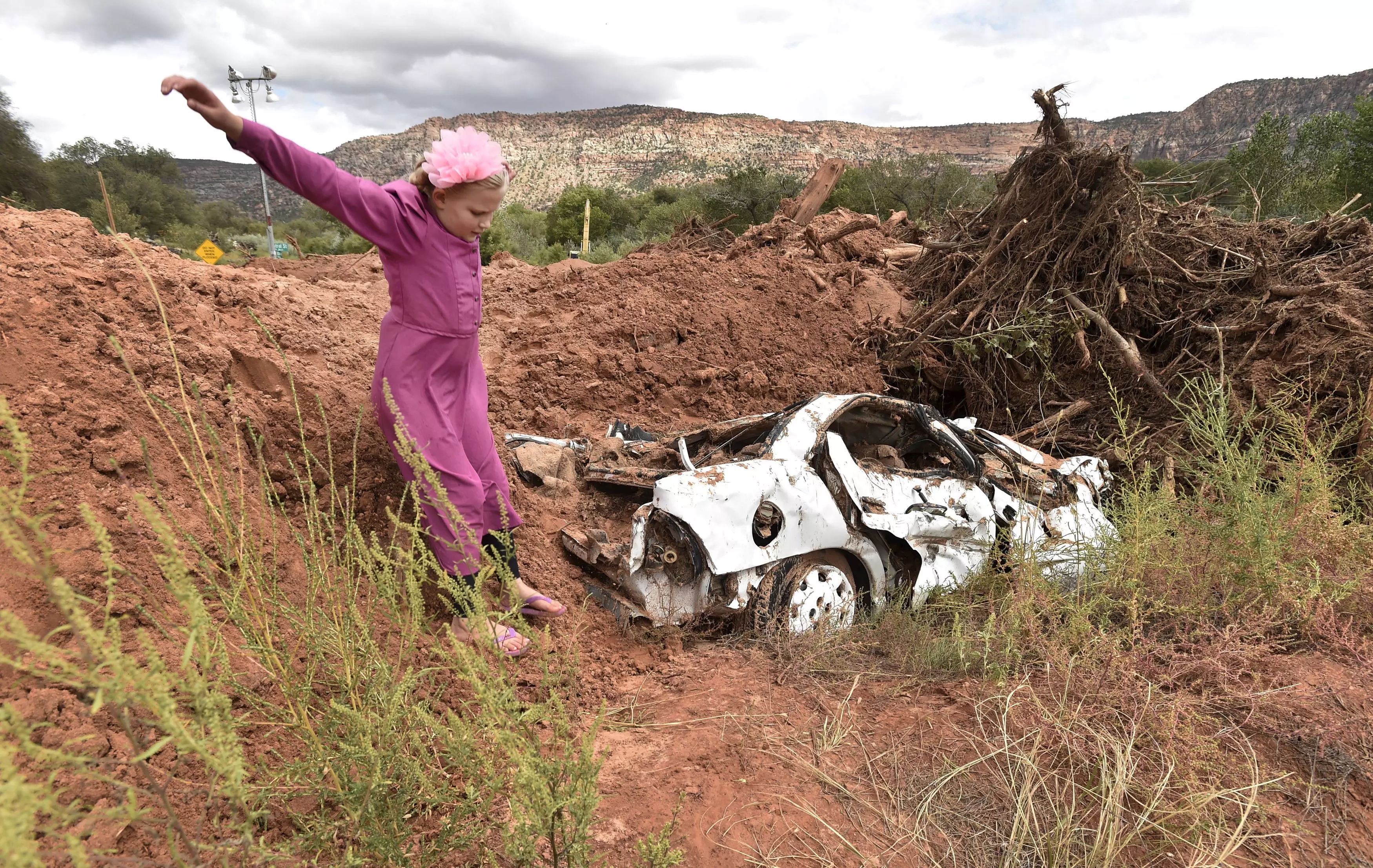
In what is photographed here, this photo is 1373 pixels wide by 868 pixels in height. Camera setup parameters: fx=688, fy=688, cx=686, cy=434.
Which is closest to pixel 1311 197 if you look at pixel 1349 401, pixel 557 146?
pixel 1349 401

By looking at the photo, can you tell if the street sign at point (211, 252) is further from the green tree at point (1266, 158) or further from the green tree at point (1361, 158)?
the green tree at point (1361, 158)

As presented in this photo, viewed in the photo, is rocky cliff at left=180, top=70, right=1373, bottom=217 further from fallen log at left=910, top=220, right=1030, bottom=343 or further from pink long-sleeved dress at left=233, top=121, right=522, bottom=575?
pink long-sleeved dress at left=233, top=121, right=522, bottom=575

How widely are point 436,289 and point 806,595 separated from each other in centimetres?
268

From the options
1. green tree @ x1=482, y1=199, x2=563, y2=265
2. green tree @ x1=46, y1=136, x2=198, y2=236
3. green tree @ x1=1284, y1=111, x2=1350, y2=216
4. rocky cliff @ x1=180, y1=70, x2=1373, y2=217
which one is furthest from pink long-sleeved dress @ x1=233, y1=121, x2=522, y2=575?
rocky cliff @ x1=180, y1=70, x2=1373, y2=217

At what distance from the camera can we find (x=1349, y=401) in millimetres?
6168

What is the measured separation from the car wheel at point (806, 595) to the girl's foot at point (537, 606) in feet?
3.67

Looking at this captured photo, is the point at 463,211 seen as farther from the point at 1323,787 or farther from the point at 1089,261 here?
the point at 1089,261

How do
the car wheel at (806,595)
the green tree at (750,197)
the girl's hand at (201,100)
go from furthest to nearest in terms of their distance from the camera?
the green tree at (750,197) < the car wheel at (806,595) < the girl's hand at (201,100)

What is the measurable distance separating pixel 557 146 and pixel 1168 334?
86366mm

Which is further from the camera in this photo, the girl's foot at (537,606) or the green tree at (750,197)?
the green tree at (750,197)

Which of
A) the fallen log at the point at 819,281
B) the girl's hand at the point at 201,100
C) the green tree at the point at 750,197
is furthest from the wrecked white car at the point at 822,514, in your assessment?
the green tree at the point at 750,197

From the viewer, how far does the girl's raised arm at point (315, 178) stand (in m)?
2.39

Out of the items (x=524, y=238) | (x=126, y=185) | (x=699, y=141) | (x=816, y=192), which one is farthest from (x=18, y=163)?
(x=699, y=141)

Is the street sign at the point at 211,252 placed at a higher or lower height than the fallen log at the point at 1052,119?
lower
